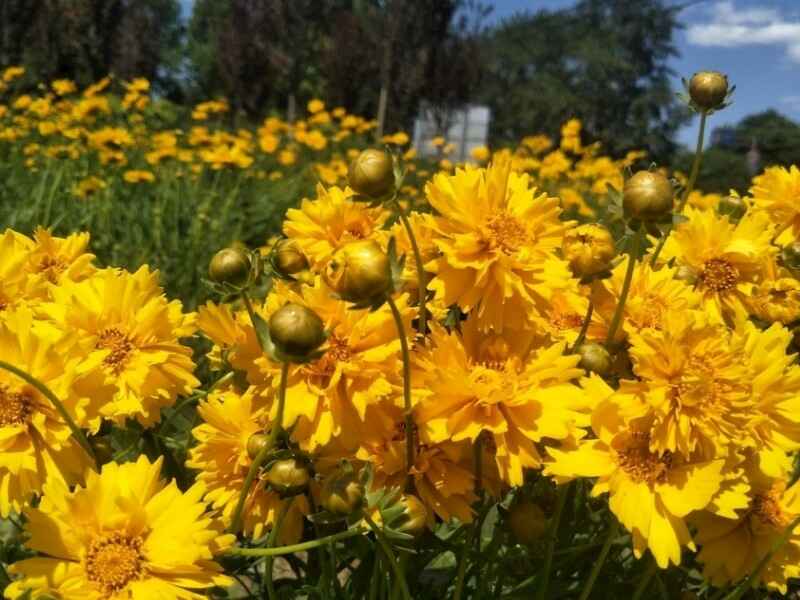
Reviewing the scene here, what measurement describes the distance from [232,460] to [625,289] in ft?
1.53

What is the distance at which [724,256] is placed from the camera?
124 centimetres

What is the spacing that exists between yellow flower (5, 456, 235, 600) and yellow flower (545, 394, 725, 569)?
33 centimetres

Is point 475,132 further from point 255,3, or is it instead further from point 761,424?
point 761,424

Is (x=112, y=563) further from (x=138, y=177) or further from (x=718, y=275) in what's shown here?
(x=138, y=177)

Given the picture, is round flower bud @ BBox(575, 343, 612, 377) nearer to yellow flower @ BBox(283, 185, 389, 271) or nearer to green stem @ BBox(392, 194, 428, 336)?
green stem @ BBox(392, 194, 428, 336)

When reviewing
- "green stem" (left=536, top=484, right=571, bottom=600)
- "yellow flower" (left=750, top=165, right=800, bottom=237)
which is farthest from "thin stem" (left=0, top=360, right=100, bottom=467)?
"yellow flower" (left=750, top=165, right=800, bottom=237)

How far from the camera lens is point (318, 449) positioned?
2.94ft

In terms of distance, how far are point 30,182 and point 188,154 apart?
77cm

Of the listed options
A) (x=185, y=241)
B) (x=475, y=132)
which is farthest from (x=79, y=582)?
A: (x=475, y=132)

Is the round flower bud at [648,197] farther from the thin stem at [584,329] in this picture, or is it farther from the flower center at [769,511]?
the flower center at [769,511]

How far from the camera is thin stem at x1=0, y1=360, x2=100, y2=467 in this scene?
0.76 metres

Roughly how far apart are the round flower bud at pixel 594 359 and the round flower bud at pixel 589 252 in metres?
0.09

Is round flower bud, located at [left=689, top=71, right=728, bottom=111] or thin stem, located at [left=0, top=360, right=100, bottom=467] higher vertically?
round flower bud, located at [left=689, top=71, right=728, bottom=111]

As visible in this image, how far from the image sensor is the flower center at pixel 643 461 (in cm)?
85
